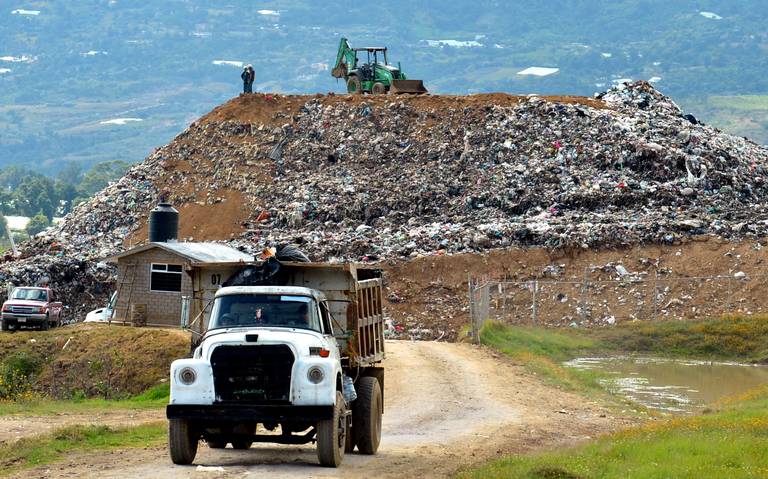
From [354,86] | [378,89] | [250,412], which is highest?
[354,86]

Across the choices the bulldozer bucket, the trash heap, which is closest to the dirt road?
the trash heap

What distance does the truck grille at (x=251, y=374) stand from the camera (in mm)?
16812

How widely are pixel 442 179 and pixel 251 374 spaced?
42.2 meters

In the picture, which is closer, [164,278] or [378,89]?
[164,278]

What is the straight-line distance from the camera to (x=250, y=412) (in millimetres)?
16641

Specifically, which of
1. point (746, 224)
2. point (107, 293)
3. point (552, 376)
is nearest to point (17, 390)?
point (552, 376)

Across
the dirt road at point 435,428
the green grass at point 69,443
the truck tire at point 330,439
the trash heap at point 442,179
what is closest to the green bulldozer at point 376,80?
the trash heap at point 442,179

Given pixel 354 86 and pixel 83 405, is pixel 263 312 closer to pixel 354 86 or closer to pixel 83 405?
pixel 83 405

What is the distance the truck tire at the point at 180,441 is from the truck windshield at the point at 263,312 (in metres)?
1.36

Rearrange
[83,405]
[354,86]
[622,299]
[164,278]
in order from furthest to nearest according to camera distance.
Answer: [354,86], [622,299], [164,278], [83,405]

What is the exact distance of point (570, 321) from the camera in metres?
45.0

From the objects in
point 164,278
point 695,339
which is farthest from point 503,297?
point 164,278

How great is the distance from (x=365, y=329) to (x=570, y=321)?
25.9 m

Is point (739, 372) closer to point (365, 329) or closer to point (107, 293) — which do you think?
point (365, 329)
